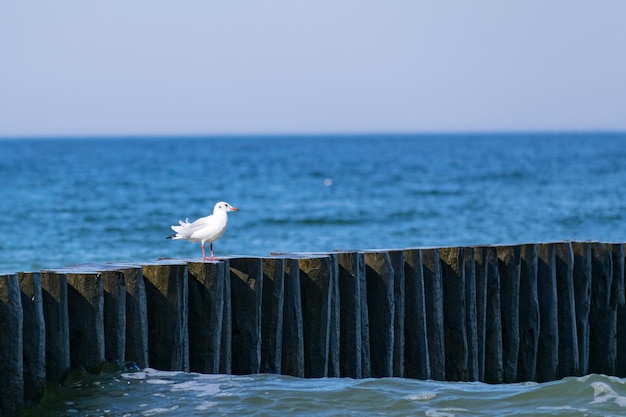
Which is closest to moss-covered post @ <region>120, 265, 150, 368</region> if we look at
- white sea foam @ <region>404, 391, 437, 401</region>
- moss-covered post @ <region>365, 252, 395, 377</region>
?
white sea foam @ <region>404, 391, 437, 401</region>

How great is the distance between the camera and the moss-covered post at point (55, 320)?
640cm

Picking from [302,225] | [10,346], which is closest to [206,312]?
[10,346]

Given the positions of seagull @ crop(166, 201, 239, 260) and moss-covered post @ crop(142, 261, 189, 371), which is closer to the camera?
moss-covered post @ crop(142, 261, 189, 371)

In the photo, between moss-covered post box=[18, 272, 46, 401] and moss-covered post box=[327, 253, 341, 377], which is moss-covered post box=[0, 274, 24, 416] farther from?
moss-covered post box=[327, 253, 341, 377]

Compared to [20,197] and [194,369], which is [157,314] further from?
[20,197]

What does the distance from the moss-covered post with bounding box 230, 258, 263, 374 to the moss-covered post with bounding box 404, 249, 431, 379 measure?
4.53 feet

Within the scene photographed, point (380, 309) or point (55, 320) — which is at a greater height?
point (55, 320)

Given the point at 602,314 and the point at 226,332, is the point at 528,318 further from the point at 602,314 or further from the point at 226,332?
the point at 226,332

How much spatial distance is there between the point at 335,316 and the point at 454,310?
122 centimetres

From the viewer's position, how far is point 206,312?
7109mm

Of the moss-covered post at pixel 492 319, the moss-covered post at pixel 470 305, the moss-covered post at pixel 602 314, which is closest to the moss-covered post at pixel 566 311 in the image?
the moss-covered post at pixel 602 314

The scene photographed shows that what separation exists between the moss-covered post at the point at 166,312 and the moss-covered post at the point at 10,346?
104cm

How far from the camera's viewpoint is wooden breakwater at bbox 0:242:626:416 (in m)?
6.43

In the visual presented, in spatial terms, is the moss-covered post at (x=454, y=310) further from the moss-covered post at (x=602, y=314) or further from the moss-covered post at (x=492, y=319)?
the moss-covered post at (x=602, y=314)
